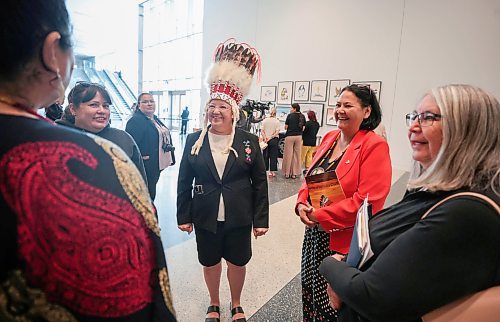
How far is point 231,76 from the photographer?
1851 mm

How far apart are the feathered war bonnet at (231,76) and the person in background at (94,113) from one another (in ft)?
1.88

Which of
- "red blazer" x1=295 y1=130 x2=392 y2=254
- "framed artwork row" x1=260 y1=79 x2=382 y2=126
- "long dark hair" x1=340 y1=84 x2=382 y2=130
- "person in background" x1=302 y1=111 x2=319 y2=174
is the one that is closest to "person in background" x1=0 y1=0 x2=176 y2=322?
"red blazer" x1=295 y1=130 x2=392 y2=254

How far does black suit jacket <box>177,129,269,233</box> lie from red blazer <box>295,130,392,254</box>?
1.55 ft

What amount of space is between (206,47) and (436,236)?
1217cm

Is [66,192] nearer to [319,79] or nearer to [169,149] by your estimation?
[169,149]

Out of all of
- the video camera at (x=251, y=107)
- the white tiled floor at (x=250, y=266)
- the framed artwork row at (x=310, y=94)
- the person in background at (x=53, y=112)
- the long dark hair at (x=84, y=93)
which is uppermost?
the framed artwork row at (x=310, y=94)

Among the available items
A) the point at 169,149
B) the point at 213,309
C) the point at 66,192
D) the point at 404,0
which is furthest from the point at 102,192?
the point at 404,0

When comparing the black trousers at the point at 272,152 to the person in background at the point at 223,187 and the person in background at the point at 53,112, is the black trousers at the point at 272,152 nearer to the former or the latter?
the person in background at the point at 53,112

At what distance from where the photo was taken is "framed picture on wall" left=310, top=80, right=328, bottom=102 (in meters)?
8.40

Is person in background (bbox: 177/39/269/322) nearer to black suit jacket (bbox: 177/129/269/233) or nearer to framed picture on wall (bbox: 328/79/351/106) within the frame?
black suit jacket (bbox: 177/129/269/233)

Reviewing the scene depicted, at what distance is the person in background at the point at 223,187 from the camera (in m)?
1.76

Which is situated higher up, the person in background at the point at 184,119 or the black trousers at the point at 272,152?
the person in background at the point at 184,119

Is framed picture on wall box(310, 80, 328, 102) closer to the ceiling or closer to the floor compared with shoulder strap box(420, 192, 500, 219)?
closer to the ceiling

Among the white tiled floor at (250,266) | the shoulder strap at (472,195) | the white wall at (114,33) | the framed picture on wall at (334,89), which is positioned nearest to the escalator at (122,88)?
the white wall at (114,33)
